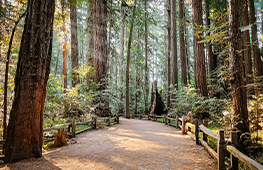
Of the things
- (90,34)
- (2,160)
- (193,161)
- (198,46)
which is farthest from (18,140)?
(90,34)

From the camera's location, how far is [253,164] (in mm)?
2783

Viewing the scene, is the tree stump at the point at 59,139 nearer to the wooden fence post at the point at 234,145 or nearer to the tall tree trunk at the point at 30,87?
the tall tree trunk at the point at 30,87

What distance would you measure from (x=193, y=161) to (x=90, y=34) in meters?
14.9

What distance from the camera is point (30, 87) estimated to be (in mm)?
4734

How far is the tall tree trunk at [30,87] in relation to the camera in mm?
4543

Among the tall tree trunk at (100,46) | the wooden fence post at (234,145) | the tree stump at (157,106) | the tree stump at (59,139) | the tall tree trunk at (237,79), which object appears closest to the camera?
the wooden fence post at (234,145)

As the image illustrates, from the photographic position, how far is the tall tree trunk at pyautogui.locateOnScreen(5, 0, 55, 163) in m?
4.54

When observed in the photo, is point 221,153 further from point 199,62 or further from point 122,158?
point 199,62

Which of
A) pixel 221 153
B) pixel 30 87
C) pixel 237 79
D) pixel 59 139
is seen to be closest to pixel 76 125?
pixel 59 139

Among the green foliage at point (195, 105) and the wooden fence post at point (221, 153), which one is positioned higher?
the green foliage at point (195, 105)

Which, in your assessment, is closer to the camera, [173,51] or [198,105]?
[198,105]

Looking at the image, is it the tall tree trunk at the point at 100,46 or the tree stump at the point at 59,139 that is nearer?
the tree stump at the point at 59,139

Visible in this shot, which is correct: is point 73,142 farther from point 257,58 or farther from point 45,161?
point 257,58

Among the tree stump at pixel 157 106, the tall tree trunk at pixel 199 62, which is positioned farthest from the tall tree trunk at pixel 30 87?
the tree stump at pixel 157 106
